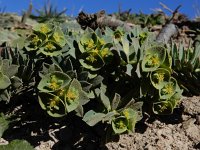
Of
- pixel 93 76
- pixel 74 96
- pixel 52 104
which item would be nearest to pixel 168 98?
pixel 93 76

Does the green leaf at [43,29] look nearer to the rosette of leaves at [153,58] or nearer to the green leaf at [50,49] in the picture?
the green leaf at [50,49]

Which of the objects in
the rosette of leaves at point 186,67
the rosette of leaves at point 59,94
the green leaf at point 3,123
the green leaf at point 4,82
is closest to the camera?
the rosette of leaves at point 59,94

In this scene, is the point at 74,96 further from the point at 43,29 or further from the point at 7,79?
the point at 43,29

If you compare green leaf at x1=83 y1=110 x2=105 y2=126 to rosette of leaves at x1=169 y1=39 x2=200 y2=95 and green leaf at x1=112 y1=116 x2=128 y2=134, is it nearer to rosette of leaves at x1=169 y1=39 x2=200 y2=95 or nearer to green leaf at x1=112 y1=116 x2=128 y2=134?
green leaf at x1=112 y1=116 x2=128 y2=134

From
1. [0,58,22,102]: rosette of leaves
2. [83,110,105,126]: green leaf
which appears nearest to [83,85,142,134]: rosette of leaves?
[83,110,105,126]: green leaf

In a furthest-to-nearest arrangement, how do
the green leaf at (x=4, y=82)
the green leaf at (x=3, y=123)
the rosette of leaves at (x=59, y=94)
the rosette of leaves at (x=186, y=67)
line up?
the rosette of leaves at (x=186, y=67) < the green leaf at (x=3, y=123) < the green leaf at (x=4, y=82) < the rosette of leaves at (x=59, y=94)

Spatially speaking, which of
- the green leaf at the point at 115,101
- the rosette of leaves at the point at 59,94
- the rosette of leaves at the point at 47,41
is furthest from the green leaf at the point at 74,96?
the rosette of leaves at the point at 47,41
